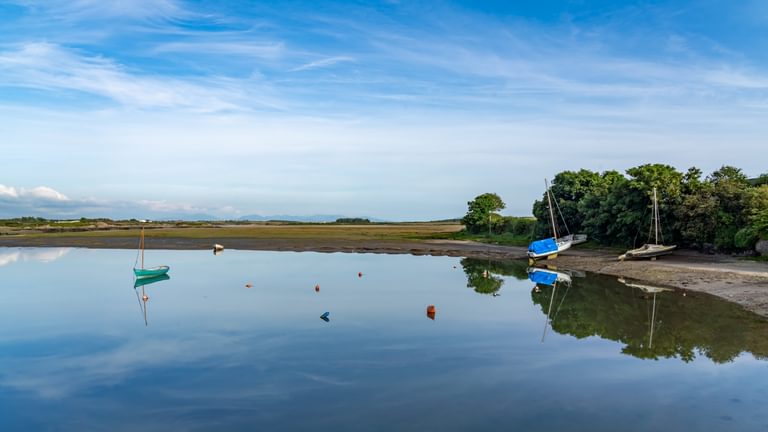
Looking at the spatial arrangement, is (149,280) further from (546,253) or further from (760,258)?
(760,258)

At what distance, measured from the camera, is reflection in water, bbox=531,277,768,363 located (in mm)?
21672

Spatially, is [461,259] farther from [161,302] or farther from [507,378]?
[507,378]

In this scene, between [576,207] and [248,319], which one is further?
[576,207]

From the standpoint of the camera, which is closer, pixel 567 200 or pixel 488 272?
pixel 488 272

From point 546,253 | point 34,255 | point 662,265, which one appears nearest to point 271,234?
point 34,255

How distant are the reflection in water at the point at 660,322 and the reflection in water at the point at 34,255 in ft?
181

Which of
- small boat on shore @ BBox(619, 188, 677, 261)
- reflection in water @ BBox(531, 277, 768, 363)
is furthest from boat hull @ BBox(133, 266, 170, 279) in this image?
small boat on shore @ BBox(619, 188, 677, 261)

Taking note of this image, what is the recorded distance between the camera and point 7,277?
44.3 meters

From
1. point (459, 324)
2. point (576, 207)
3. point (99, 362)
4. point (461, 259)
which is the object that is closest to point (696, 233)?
point (576, 207)

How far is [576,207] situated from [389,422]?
6173 cm

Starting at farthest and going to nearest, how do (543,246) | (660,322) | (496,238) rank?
(496,238) < (543,246) < (660,322)

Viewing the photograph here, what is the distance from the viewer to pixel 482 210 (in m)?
99.9

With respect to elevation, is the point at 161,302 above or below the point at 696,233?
below

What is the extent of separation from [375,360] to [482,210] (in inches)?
3254
